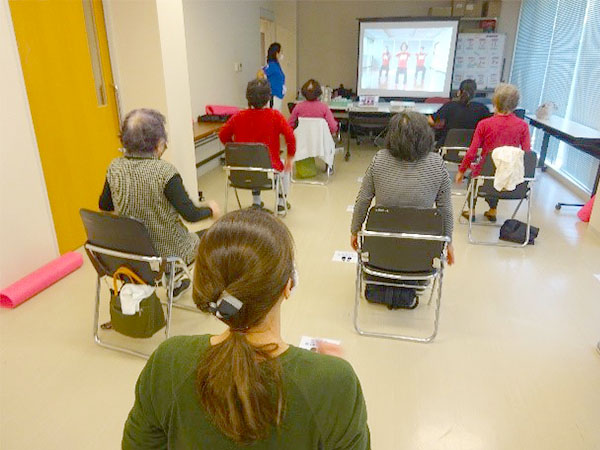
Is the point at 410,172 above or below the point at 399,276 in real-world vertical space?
above

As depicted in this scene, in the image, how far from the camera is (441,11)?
7688mm

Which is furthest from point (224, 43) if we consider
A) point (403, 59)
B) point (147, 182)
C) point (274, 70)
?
point (147, 182)

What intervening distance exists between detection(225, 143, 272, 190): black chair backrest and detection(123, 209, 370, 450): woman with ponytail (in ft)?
9.17

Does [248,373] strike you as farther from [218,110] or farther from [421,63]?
[421,63]

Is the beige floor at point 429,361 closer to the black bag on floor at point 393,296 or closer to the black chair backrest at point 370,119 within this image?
the black bag on floor at point 393,296

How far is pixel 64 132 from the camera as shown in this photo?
3.11m

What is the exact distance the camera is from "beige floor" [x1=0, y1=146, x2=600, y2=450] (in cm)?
180

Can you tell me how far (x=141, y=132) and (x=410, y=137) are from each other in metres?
1.31

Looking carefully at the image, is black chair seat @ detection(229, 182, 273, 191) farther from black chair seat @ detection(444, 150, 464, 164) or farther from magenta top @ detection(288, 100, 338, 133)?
black chair seat @ detection(444, 150, 464, 164)

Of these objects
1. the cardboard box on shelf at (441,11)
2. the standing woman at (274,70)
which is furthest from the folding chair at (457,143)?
the cardboard box on shelf at (441,11)

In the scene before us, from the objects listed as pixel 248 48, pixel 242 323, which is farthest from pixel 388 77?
pixel 242 323

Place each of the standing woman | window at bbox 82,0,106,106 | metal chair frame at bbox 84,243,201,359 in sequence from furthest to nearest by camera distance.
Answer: the standing woman
window at bbox 82,0,106,106
metal chair frame at bbox 84,243,201,359

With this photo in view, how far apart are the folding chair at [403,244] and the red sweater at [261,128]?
1.64 metres

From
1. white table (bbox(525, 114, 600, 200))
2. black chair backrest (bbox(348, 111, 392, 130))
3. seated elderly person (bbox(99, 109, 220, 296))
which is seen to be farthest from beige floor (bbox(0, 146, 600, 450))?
black chair backrest (bbox(348, 111, 392, 130))
